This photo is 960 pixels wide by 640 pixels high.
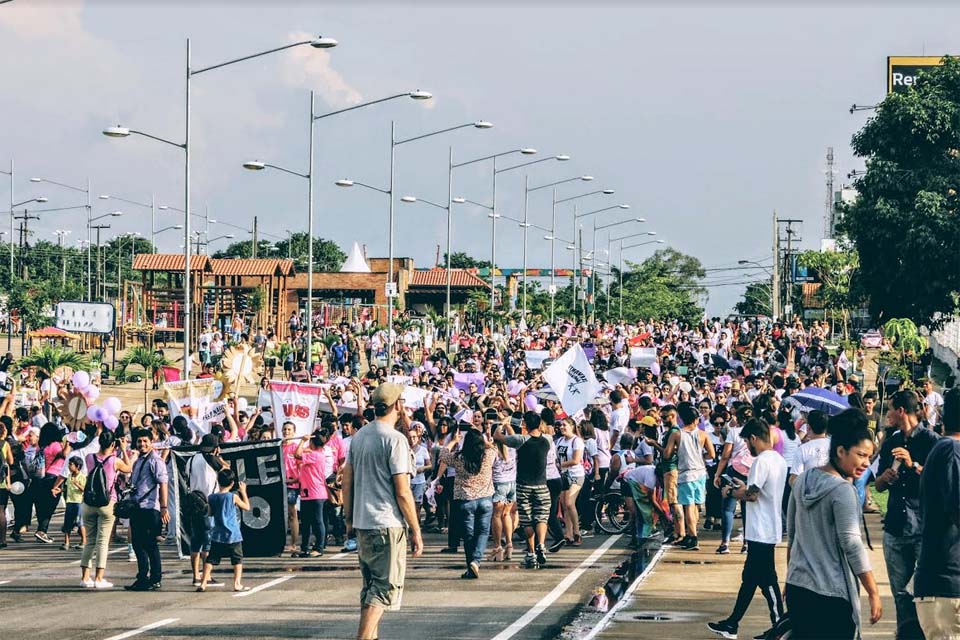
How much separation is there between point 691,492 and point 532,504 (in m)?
2.12

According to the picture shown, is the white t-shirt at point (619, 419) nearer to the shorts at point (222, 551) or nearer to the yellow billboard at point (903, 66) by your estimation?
the shorts at point (222, 551)

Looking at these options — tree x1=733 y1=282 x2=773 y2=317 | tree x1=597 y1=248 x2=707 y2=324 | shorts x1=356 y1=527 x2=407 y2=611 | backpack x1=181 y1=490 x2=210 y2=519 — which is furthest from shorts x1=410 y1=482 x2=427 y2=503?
tree x1=733 y1=282 x2=773 y2=317

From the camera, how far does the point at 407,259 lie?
91.2 meters

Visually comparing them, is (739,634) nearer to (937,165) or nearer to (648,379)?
(648,379)

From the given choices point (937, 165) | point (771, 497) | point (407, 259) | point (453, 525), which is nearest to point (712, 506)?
point (453, 525)

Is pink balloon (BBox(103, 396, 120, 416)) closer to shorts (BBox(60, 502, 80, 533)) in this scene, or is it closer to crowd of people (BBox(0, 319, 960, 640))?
crowd of people (BBox(0, 319, 960, 640))

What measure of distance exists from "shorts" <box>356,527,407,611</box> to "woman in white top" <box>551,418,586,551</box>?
8467 mm

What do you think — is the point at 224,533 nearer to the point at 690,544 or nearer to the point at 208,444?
the point at 208,444

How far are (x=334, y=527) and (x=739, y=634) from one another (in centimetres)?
843

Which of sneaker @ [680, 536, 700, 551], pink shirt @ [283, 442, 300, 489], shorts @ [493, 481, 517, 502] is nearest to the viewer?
shorts @ [493, 481, 517, 502]

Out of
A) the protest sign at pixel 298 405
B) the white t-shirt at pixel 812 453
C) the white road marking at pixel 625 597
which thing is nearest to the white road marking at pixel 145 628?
the white road marking at pixel 625 597

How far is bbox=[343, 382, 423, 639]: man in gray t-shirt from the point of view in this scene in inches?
370

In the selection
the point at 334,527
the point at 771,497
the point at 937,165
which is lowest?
the point at 334,527

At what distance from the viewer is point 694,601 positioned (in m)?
13.2
